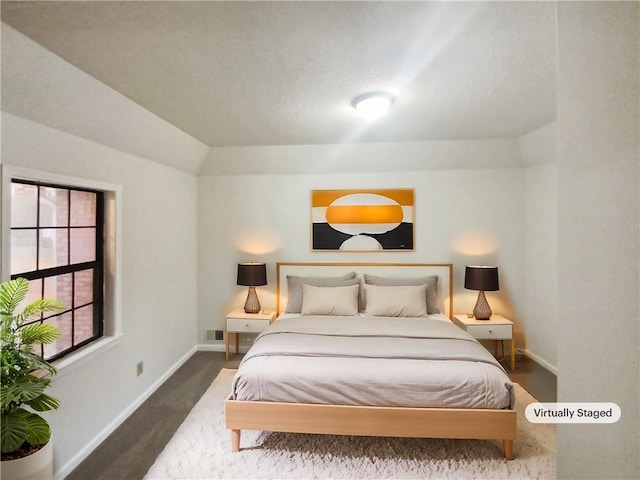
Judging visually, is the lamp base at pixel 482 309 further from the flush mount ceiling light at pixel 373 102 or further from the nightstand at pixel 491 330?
the flush mount ceiling light at pixel 373 102

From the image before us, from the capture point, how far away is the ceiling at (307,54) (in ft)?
4.53

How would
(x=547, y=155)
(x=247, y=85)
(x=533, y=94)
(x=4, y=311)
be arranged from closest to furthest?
Result: (x=4, y=311), (x=247, y=85), (x=533, y=94), (x=547, y=155)

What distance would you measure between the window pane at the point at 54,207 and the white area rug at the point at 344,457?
5.60 ft

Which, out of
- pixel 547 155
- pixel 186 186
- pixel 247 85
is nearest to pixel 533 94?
pixel 547 155

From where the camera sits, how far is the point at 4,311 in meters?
1.41

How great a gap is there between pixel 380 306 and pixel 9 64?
3260mm

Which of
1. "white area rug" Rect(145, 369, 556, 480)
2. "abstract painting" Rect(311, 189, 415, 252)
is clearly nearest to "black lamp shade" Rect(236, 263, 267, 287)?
"abstract painting" Rect(311, 189, 415, 252)

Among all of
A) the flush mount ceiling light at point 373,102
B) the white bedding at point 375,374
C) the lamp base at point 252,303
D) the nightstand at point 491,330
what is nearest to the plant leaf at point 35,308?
the white bedding at point 375,374

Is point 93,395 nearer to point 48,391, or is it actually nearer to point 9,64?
point 48,391

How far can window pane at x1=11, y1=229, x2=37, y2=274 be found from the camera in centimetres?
199

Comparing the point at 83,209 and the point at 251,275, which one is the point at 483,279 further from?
the point at 83,209

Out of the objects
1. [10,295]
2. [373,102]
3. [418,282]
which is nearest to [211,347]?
[418,282]

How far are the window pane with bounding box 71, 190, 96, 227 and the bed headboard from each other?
2077mm

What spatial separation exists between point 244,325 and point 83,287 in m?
1.67
